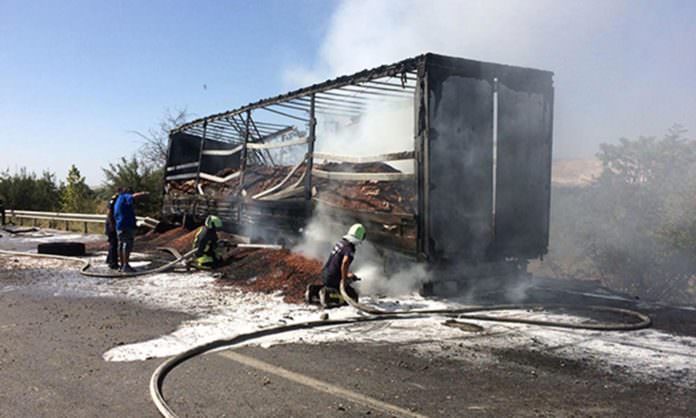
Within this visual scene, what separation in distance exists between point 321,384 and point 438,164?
4475 millimetres

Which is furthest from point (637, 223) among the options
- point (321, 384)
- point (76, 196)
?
point (76, 196)

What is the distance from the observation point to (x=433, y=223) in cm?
790

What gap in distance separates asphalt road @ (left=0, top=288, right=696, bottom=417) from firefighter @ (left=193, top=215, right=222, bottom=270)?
15.4ft

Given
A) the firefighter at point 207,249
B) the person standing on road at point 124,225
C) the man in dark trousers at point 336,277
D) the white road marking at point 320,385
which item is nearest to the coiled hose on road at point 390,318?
the man in dark trousers at point 336,277

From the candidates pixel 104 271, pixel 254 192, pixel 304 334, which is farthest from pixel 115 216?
pixel 304 334

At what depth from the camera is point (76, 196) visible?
90.7 feet

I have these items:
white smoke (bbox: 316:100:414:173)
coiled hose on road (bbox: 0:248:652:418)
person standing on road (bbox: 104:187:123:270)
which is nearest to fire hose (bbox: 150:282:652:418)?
coiled hose on road (bbox: 0:248:652:418)

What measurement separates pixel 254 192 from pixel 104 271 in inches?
141

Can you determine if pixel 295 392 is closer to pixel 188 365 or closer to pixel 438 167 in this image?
pixel 188 365

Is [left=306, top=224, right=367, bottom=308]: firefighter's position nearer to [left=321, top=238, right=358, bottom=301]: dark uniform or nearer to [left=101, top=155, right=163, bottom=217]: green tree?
[left=321, top=238, right=358, bottom=301]: dark uniform

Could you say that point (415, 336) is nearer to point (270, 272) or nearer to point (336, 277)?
point (336, 277)

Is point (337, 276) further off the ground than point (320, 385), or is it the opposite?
point (337, 276)

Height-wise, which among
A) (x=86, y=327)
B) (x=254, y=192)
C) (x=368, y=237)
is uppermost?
(x=254, y=192)

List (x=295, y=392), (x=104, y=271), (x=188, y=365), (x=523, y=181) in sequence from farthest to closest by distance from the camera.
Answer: (x=104, y=271), (x=523, y=181), (x=188, y=365), (x=295, y=392)
